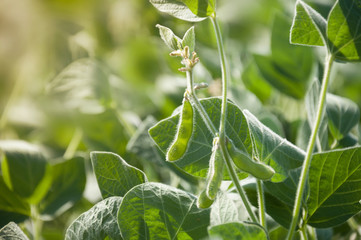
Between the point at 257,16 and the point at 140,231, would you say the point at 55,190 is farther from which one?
the point at 257,16

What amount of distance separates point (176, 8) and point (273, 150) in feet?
0.34

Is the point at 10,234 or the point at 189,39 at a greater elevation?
the point at 189,39

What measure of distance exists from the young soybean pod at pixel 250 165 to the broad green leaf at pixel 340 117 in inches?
6.8

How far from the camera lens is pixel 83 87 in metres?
0.58

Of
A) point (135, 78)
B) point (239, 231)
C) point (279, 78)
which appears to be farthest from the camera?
point (135, 78)

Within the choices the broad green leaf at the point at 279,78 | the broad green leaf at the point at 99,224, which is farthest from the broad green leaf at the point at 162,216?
the broad green leaf at the point at 279,78

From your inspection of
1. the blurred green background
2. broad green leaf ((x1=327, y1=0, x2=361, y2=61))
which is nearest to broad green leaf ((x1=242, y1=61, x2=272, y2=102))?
the blurred green background

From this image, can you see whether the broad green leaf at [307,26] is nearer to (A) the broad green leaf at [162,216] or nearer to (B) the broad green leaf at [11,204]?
(A) the broad green leaf at [162,216]

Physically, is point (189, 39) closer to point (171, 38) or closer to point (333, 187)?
point (171, 38)

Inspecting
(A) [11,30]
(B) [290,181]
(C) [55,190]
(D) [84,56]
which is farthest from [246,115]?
(A) [11,30]

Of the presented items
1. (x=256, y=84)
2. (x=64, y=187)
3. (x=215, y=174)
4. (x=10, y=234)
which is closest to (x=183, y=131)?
(x=215, y=174)

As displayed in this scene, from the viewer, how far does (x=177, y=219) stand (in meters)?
0.27

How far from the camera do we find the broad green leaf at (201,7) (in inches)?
9.8

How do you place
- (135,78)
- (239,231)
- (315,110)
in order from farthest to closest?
(135,78)
(315,110)
(239,231)
